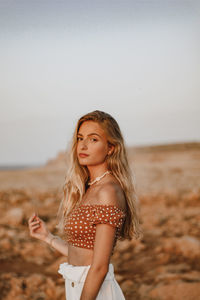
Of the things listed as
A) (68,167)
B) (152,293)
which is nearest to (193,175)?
(152,293)

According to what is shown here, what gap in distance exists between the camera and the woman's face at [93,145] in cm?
194

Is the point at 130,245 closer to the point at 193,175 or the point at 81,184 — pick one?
the point at 81,184

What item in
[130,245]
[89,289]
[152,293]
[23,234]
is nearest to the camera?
→ [89,289]

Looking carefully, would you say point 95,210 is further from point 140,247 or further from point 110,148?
point 140,247

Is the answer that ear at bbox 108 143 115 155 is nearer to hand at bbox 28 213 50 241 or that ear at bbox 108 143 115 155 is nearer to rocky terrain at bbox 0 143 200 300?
rocky terrain at bbox 0 143 200 300

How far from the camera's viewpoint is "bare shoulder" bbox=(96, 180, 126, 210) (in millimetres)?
1750

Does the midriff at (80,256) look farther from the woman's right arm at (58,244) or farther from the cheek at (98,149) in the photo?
the cheek at (98,149)

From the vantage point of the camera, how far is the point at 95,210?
1.73 metres

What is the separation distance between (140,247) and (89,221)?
500 cm

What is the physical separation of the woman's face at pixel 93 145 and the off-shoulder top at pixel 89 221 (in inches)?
10.7

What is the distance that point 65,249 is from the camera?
2158 mm

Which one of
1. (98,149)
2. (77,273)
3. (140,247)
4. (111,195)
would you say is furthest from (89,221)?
(140,247)

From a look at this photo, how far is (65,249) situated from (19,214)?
652cm

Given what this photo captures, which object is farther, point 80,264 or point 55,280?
point 55,280
